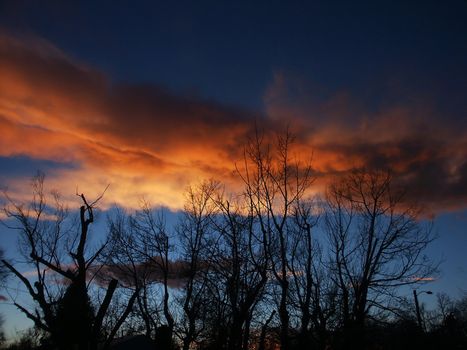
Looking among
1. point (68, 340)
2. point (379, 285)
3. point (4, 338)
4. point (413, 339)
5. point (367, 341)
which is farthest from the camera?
point (4, 338)

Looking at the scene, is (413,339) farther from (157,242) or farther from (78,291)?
(78,291)

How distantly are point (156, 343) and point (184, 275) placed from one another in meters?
3.76

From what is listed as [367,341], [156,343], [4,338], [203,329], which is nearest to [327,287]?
[367,341]

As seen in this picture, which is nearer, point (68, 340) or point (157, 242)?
point (68, 340)

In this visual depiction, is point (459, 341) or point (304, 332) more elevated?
point (459, 341)

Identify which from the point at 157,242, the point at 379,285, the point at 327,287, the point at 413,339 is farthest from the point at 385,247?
the point at 157,242

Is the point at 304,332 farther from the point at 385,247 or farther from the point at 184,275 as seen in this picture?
the point at 184,275

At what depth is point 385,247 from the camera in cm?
1806

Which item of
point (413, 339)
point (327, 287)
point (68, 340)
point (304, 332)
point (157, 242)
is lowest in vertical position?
point (68, 340)

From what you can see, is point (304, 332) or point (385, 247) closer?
point (304, 332)

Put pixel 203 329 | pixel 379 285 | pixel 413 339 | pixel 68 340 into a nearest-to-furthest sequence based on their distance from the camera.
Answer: pixel 68 340, pixel 379 285, pixel 203 329, pixel 413 339

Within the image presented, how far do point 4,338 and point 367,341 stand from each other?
2593 inches

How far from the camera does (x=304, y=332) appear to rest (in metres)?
13.4

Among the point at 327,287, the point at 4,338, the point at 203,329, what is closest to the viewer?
the point at 327,287
